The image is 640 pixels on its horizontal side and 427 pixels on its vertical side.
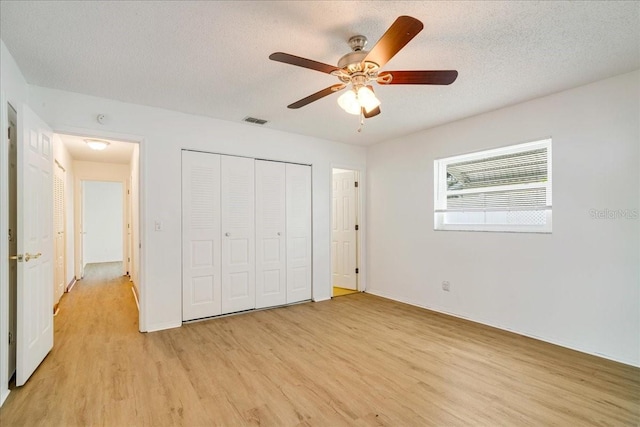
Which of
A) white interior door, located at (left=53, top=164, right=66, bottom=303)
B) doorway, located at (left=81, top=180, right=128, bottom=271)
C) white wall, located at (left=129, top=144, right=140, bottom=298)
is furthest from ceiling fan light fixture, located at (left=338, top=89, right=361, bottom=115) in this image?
A: doorway, located at (left=81, top=180, right=128, bottom=271)

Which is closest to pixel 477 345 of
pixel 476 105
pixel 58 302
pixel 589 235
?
pixel 589 235

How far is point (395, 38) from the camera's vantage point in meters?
1.64

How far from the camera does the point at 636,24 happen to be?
2.02m

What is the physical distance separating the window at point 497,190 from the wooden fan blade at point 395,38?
2.47 metres

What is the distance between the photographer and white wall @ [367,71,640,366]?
2717 millimetres

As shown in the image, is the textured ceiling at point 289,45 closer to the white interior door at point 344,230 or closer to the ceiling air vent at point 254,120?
the ceiling air vent at point 254,120

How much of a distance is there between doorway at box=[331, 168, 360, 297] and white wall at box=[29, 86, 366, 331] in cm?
176

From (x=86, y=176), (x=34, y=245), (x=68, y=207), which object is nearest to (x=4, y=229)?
(x=34, y=245)

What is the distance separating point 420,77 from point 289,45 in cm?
99

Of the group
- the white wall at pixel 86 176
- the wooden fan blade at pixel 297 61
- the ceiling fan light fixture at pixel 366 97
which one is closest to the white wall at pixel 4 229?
the wooden fan blade at pixel 297 61

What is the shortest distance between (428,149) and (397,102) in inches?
50.5

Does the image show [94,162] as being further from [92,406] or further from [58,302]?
[92,406]

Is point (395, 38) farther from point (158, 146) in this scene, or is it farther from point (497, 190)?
point (158, 146)

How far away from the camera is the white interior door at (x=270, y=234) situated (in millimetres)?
4344
